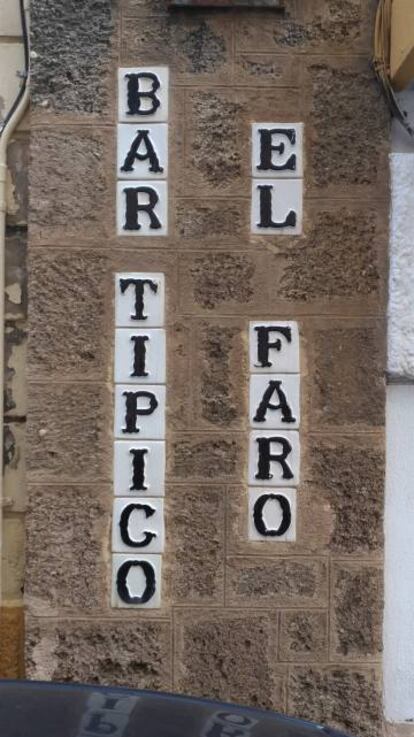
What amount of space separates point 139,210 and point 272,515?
4.41 feet

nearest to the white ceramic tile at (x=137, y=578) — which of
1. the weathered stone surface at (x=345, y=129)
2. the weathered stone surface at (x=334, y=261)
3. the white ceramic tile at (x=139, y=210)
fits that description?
the weathered stone surface at (x=334, y=261)

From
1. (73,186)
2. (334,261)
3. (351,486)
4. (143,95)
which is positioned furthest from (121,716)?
(143,95)

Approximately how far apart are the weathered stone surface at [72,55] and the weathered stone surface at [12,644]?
209 cm

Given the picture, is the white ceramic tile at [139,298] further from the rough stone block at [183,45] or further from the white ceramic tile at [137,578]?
the white ceramic tile at [137,578]

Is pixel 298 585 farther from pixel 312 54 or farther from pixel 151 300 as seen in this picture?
pixel 312 54

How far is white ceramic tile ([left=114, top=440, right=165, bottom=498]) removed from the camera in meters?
3.97

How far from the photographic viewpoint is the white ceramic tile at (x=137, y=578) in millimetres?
3965

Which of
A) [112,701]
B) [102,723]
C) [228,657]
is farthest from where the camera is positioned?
[228,657]

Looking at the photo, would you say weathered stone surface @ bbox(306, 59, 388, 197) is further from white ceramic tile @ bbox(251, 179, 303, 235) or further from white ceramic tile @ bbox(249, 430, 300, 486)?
white ceramic tile @ bbox(249, 430, 300, 486)

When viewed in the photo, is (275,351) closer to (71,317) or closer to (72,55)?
(71,317)

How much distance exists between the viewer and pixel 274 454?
397 centimetres

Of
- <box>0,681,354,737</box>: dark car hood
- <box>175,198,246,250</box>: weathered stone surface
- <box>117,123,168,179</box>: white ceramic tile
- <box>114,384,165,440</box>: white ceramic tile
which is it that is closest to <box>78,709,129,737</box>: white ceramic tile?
<box>0,681,354,737</box>: dark car hood

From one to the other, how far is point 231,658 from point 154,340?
1312 millimetres

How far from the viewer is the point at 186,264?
3994 mm
